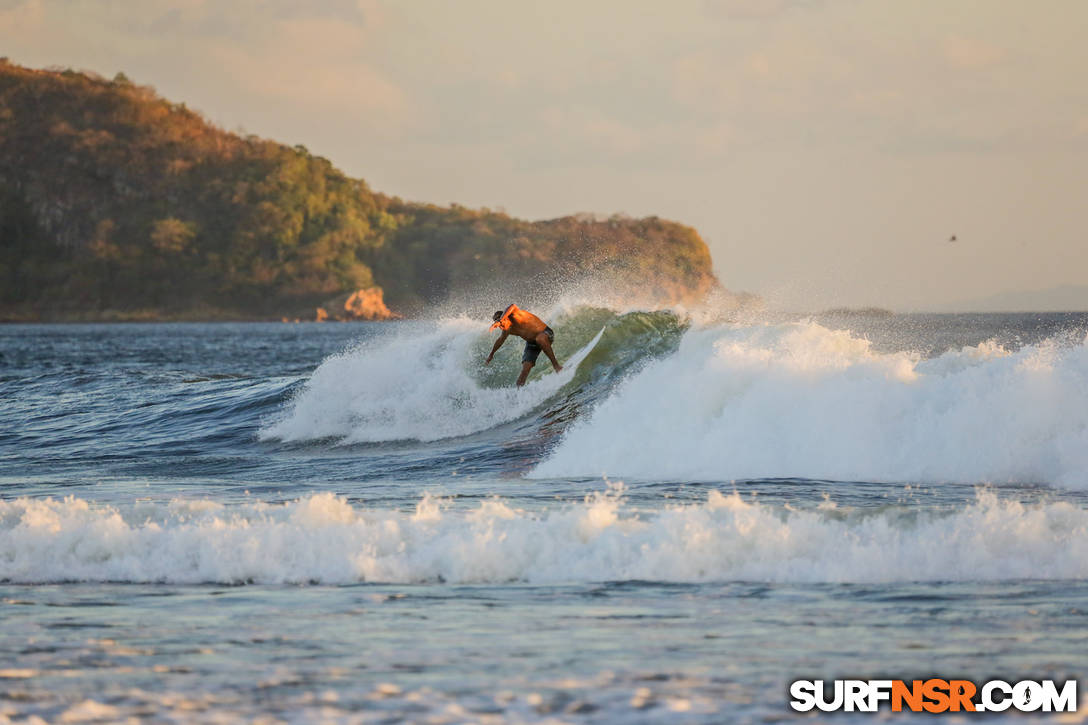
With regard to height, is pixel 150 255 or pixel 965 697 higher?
pixel 150 255

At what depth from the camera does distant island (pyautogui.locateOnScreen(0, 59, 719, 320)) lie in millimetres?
170125

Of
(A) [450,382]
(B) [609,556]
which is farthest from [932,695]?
(A) [450,382]

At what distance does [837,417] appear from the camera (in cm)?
1444

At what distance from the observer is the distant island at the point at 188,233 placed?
170m

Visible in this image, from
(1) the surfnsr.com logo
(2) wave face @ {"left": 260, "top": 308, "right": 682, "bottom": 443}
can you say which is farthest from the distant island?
(1) the surfnsr.com logo

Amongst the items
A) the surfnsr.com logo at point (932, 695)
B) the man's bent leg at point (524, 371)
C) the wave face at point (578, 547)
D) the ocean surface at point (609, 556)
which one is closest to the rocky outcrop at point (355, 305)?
the man's bent leg at point (524, 371)

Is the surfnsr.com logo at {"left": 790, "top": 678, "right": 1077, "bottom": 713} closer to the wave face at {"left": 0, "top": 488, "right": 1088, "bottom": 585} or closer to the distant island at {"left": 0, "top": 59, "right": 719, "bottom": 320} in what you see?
the wave face at {"left": 0, "top": 488, "right": 1088, "bottom": 585}

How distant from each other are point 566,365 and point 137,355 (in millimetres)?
44919

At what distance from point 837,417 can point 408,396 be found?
29.1 feet

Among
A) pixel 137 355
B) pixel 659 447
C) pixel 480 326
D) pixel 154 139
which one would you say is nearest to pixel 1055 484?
pixel 659 447

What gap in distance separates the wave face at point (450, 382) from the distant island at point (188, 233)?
139224 millimetres

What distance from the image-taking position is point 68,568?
902 cm

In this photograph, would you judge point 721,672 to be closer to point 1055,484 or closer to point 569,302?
point 1055,484

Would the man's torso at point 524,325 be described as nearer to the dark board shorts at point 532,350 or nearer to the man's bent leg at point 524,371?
the dark board shorts at point 532,350
